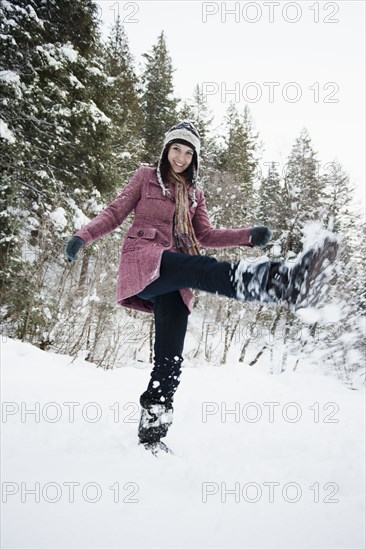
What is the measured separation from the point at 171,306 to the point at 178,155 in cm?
106

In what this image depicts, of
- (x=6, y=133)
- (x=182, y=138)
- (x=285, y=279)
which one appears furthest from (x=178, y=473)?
(x=6, y=133)

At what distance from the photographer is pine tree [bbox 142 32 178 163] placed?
1734 centimetres

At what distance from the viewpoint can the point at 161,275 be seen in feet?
6.33

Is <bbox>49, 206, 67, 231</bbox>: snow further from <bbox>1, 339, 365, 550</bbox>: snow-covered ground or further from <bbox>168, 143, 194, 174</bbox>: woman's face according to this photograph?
<bbox>168, 143, 194, 174</bbox>: woman's face

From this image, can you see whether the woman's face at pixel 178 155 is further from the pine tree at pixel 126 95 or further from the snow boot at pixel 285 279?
the pine tree at pixel 126 95

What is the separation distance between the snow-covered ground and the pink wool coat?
2.93ft

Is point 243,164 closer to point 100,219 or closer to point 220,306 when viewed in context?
point 220,306

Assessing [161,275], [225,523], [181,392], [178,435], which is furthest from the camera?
[181,392]

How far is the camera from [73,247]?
1934 millimetres

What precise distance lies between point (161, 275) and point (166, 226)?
0.42 meters

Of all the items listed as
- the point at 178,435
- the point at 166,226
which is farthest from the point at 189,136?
the point at 178,435

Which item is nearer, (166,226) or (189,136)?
(166,226)

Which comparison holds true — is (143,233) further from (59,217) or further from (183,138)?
(59,217)

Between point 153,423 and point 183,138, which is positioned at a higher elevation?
point 183,138
